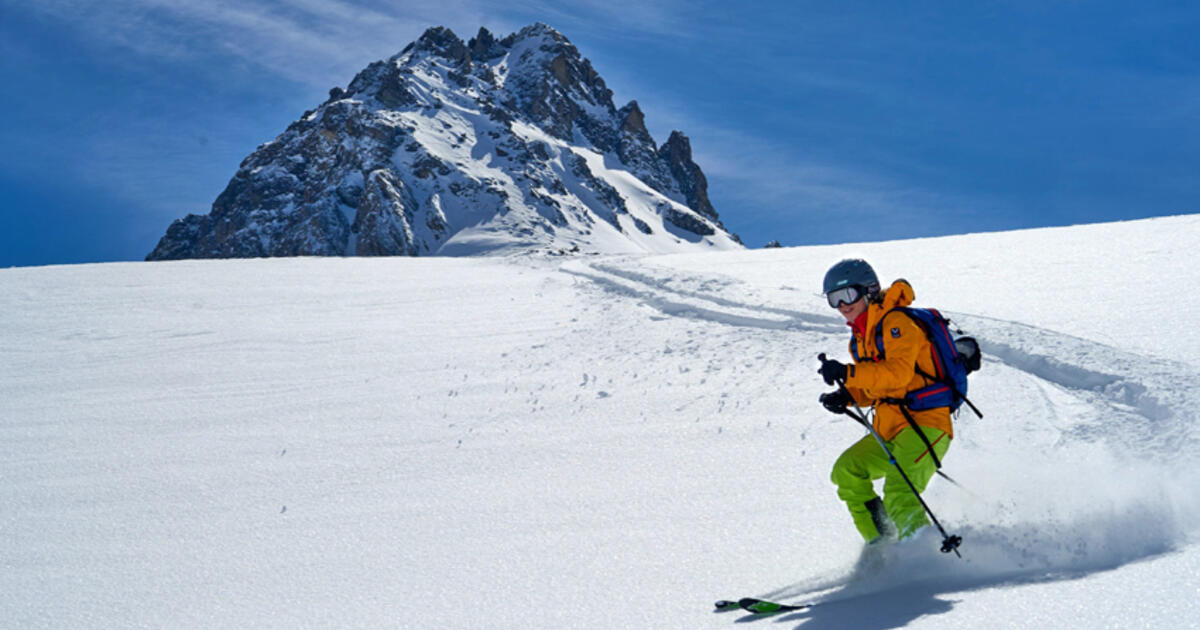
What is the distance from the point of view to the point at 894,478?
391cm

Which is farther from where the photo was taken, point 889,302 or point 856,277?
point 856,277

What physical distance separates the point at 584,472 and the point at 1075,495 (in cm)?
311

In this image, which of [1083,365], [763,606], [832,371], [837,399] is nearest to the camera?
[763,606]

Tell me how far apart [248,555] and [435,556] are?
123 centimetres

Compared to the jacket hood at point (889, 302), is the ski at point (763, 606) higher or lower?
lower

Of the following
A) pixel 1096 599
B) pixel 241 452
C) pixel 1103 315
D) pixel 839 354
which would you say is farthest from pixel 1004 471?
pixel 241 452

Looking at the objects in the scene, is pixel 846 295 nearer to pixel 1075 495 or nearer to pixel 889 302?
pixel 889 302

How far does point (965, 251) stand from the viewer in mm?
15211

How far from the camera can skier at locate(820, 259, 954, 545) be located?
384 cm

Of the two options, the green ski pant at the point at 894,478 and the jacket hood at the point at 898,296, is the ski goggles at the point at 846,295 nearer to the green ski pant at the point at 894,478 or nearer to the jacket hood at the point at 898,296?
the jacket hood at the point at 898,296

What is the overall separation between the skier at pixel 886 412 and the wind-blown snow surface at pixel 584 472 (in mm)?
252

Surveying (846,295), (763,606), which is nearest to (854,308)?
(846,295)

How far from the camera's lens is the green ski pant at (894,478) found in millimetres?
3840

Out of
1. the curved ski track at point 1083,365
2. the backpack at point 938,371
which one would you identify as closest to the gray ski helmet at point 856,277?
the backpack at point 938,371
